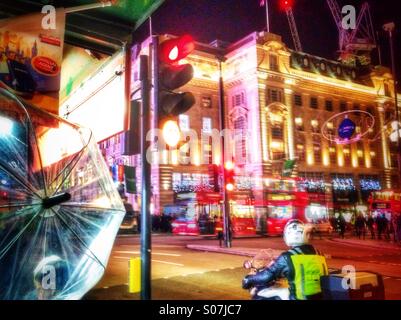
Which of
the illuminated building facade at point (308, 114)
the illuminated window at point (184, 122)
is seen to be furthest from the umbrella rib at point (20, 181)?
the illuminated window at point (184, 122)

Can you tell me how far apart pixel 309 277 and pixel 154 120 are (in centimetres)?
247

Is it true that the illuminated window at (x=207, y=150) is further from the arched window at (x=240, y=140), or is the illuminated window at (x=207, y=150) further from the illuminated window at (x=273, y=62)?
the illuminated window at (x=273, y=62)

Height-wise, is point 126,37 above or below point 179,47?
above

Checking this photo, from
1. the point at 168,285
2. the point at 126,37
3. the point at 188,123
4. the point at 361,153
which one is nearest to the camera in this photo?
the point at 126,37

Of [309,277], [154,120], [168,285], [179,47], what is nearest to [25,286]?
[154,120]

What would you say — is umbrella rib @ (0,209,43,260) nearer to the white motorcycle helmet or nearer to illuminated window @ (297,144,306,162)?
the white motorcycle helmet

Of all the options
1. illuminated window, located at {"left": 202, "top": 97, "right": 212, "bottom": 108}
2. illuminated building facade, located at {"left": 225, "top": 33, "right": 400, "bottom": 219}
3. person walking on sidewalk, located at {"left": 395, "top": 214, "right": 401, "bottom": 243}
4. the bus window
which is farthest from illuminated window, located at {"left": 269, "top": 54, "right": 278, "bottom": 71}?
person walking on sidewalk, located at {"left": 395, "top": 214, "right": 401, "bottom": 243}

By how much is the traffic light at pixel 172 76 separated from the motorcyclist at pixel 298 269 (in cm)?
199

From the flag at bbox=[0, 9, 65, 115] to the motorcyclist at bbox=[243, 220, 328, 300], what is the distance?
4.04m

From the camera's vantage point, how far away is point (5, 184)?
3037mm

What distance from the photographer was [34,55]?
583cm

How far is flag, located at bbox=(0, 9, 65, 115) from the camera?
18.7 feet

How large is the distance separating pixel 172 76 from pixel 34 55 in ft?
7.62
